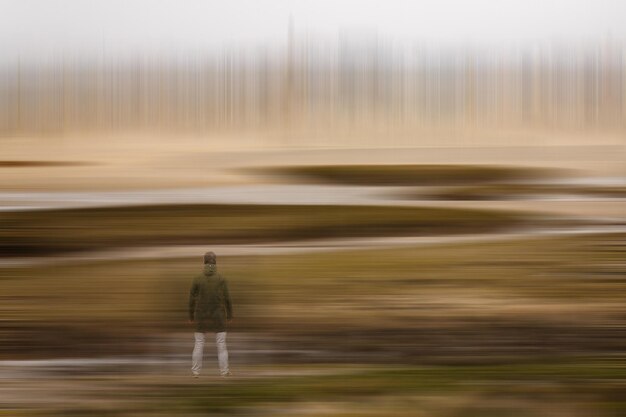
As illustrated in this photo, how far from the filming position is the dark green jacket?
5020mm

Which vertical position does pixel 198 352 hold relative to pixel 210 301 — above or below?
below

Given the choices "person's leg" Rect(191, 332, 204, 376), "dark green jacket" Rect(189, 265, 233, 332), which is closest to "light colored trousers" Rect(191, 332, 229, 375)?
"person's leg" Rect(191, 332, 204, 376)

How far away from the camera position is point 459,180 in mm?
9852

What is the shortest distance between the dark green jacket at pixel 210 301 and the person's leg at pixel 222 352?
74mm

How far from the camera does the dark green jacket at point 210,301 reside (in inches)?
198

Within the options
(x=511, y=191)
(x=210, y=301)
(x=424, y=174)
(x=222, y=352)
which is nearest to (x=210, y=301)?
(x=210, y=301)

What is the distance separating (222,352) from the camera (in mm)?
5289

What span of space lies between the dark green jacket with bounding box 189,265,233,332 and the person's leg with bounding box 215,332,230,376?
0.24 feet

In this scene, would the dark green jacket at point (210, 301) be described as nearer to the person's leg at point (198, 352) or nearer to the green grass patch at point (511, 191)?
the person's leg at point (198, 352)

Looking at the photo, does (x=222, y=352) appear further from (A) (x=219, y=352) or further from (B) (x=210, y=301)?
(B) (x=210, y=301)

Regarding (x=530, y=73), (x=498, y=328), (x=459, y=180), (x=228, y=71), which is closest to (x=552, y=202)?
(x=459, y=180)

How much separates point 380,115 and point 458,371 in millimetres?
5340

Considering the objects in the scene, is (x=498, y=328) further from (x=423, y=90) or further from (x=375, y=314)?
(x=423, y=90)

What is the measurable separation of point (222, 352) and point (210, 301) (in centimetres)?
41
